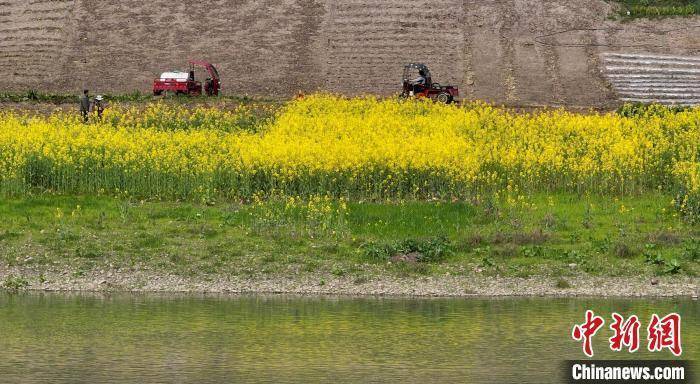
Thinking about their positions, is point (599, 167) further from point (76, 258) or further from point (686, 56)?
point (686, 56)

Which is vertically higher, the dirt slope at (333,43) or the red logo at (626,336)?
the dirt slope at (333,43)

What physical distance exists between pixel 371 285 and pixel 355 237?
12.5ft

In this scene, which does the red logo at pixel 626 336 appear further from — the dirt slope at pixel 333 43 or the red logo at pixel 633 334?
the dirt slope at pixel 333 43

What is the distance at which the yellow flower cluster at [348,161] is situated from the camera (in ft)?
127

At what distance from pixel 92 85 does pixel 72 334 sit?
45914 millimetres

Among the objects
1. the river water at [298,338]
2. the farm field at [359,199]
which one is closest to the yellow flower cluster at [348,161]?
the farm field at [359,199]

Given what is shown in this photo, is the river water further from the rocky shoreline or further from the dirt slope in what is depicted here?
the dirt slope

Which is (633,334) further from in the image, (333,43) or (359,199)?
(333,43)

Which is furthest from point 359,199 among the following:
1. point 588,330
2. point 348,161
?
point 588,330

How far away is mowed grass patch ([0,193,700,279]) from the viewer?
31844 mm

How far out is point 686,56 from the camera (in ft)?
242

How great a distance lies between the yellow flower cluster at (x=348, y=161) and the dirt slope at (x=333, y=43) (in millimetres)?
21815

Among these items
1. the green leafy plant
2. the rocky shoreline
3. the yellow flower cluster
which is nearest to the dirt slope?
the yellow flower cluster

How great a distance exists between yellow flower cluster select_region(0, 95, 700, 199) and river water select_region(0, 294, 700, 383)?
964cm
